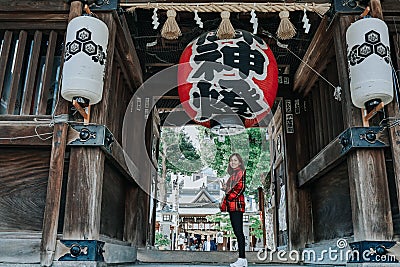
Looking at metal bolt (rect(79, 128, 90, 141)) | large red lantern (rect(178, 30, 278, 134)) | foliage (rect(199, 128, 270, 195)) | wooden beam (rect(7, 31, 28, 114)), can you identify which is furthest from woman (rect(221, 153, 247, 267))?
foliage (rect(199, 128, 270, 195))

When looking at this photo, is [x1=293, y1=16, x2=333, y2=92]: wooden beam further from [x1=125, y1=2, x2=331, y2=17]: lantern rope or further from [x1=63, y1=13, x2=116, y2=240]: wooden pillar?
[x1=63, y1=13, x2=116, y2=240]: wooden pillar

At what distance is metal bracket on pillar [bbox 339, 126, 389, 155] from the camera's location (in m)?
3.05

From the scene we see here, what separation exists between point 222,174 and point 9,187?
7821 millimetres

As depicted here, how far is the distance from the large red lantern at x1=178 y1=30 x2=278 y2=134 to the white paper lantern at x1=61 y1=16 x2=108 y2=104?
32.3 inches

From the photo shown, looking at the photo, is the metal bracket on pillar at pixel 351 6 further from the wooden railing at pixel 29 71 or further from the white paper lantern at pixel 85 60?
the wooden railing at pixel 29 71

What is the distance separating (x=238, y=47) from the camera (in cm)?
331

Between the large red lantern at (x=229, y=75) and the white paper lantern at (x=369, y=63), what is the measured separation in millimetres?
734

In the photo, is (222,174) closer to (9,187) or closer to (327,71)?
(327,71)

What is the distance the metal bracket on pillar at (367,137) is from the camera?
305cm

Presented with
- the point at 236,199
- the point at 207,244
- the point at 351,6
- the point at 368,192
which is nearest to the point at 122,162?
the point at 236,199

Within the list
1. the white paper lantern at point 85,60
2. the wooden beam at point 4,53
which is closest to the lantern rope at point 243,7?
the white paper lantern at point 85,60

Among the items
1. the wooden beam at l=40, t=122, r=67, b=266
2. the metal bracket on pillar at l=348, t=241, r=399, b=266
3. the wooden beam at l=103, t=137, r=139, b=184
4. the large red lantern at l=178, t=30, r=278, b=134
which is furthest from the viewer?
the wooden beam at l=103, t=137, r=139, b=184

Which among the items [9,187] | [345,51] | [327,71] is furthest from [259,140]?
[9,187]

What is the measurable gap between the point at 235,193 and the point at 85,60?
2088mm
